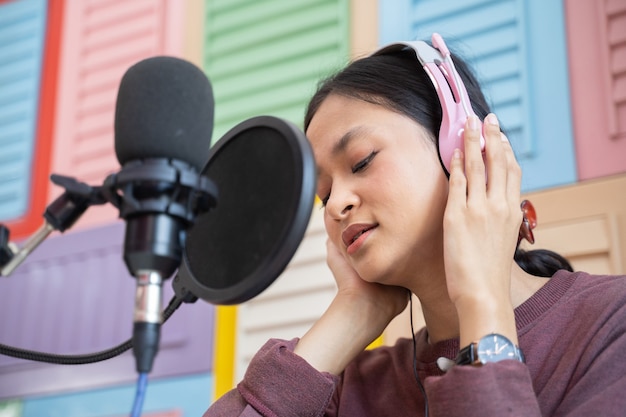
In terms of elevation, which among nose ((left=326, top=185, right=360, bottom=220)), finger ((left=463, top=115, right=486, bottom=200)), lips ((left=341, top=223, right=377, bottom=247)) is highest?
finger ((left=463, top=115, right=486, bottom=200))

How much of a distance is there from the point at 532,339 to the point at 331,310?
11.9 inches

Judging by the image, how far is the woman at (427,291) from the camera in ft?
2.79

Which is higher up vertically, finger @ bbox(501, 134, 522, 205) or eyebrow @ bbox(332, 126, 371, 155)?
eyebrow @ bbox(332, 126, 371, 155)

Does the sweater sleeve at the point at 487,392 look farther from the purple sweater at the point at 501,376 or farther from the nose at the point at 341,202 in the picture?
the nose at the point at 341,202

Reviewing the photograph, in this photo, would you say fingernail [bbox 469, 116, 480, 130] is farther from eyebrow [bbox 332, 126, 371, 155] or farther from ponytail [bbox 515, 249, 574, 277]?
ponytail [bbox 515, 249, 574, 277]

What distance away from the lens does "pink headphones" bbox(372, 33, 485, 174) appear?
1034 millimetres

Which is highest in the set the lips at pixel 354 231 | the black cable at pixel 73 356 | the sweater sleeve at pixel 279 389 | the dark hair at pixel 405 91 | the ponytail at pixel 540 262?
the dark hair at pixel 405 91

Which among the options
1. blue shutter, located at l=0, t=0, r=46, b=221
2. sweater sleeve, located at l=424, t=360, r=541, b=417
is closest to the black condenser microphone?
sweater sleeve, located at l=424, t=360, r=541, b=417

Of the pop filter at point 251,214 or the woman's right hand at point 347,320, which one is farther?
the woman's right hand at point 347,320

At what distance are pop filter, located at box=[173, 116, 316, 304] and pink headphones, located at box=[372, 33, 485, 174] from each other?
0.35 m

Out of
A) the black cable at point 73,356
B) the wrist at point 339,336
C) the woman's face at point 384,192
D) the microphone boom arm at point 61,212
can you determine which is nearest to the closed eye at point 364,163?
the woman's face at point 384,192

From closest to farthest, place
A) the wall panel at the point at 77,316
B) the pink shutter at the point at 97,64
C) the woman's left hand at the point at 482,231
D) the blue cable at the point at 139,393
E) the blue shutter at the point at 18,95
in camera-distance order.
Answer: the blue cable at the point at 139,393 < the woman's left hand at the point at 482,231 < the wall panel at the point at 77,316 < the pink shutter at the point at 97,64 < the blue shutter at the point at 18,95

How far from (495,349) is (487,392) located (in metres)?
0.07

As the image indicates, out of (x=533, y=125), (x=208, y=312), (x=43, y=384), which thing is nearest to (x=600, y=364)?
(x=533, y=125)
